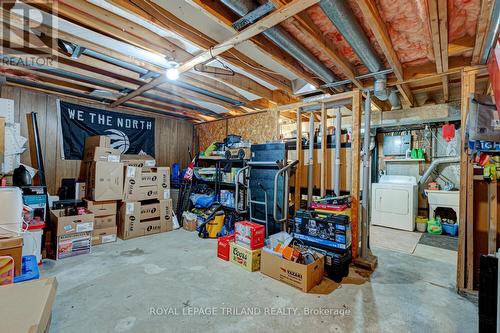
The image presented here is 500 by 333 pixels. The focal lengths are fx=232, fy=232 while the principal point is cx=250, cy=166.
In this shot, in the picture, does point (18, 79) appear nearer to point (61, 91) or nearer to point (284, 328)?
point (61, 91)

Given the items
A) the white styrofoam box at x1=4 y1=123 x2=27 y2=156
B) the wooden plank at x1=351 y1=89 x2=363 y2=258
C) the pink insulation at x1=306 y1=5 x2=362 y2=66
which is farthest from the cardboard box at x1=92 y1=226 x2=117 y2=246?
the pink insulation at x1=306 y1=5 x2=362 y2=66

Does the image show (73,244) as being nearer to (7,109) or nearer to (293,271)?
(7,109)

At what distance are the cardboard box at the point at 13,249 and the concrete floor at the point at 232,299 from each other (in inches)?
19.8

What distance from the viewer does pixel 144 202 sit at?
445cm

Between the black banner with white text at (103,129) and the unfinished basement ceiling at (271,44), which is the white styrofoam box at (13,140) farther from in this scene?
the unfinished basement ceiling at (271,44)

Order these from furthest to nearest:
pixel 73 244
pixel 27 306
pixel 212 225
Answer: pixel 212 225 < pixel 73 244 < pixel 27 306

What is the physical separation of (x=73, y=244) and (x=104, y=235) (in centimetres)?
55

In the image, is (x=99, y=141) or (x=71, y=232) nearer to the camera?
(x=71, y=232)

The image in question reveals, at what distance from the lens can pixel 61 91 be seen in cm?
401

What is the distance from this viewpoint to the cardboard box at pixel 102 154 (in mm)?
3855

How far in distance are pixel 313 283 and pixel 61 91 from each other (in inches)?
194

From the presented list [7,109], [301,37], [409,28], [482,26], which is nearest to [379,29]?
[409,28]

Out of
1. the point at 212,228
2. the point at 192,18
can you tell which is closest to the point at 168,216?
the point at 212,228

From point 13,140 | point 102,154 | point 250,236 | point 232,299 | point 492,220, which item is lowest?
point 232,299
